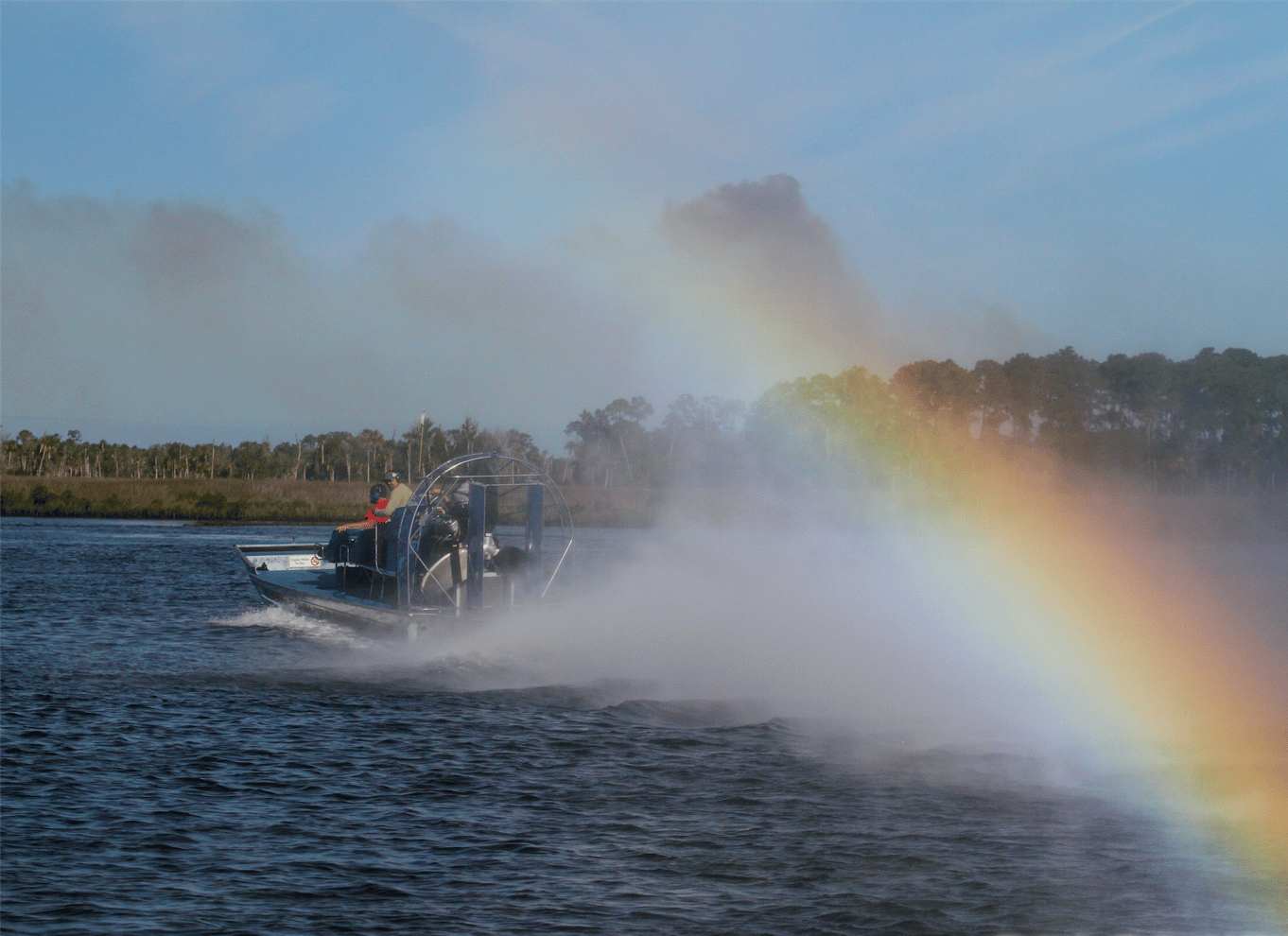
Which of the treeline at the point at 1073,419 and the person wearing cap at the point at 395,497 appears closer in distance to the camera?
the person wearing cap at the point at 395,497

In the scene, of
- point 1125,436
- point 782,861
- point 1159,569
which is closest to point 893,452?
point 1159,569

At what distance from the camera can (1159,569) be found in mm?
54969

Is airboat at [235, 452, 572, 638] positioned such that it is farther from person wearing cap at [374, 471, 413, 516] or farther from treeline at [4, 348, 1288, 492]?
treeline at [4, 348, 1288, 492]

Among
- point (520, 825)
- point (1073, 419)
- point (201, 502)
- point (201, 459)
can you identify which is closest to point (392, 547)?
point (520, 825)

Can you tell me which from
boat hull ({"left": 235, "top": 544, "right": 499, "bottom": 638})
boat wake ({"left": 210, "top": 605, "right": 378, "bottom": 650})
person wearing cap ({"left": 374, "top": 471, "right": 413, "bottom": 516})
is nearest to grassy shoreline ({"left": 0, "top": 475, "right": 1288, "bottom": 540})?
boat hull ({"left": 235, "top": 544, "right": 499, "bottom": 638})

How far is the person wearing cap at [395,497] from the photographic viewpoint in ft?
73.5

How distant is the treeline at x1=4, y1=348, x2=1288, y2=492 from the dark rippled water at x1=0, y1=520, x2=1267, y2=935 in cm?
4635

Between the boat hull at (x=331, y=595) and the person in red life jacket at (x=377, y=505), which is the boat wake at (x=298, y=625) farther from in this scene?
the person in red life jacket at (x=377, y=505)

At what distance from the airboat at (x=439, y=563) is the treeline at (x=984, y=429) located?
38.3 metres

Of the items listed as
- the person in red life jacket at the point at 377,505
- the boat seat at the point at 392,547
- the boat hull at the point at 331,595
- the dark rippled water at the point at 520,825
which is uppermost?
the person in red life jacket at the point at 377,505

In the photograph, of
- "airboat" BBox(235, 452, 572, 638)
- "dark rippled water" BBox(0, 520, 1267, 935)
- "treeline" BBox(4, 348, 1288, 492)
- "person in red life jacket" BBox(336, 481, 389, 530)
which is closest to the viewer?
"dark rippled water" BBox(0, 520, 1267, 935)

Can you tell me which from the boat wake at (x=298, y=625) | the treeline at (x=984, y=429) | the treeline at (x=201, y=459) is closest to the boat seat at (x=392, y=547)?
the boat wake at (x=298, y=625)

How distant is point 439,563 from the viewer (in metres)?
21.5

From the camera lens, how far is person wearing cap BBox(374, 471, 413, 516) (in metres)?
22.4
